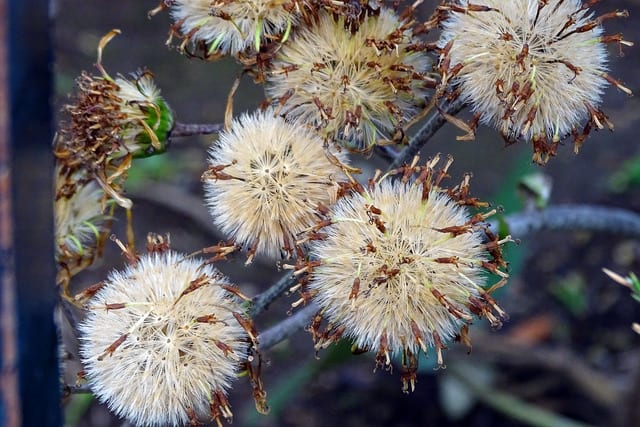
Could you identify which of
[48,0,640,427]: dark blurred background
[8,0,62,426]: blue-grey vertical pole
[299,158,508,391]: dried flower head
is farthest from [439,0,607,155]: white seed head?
[48,0,640,427]: dark blurred background

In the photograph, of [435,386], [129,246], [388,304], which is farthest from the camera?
[435,386]

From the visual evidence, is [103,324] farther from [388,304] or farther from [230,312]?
[388,304]

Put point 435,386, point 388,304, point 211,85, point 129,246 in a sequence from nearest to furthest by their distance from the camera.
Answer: point 388,304 < point 129,246 < point 435,386 < point 211,85

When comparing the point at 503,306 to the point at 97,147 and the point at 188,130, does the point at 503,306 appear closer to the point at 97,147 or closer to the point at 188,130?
the point at 188,130

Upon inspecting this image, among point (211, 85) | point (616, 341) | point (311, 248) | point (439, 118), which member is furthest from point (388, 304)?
point (211, 85)

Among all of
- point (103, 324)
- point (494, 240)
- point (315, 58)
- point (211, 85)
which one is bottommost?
point (211, 85)

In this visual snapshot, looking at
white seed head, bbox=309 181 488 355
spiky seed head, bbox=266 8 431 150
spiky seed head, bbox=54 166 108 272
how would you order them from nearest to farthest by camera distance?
white seed head, bbox=309 181 488 355 → spiky seed head, bbox=266 8 431 150 → spiky seed head, bbox=54 166 108 272

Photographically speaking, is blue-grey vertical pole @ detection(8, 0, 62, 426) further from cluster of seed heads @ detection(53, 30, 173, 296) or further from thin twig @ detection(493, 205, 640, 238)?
thin twig @ detection(493, 205, 640, 238)
